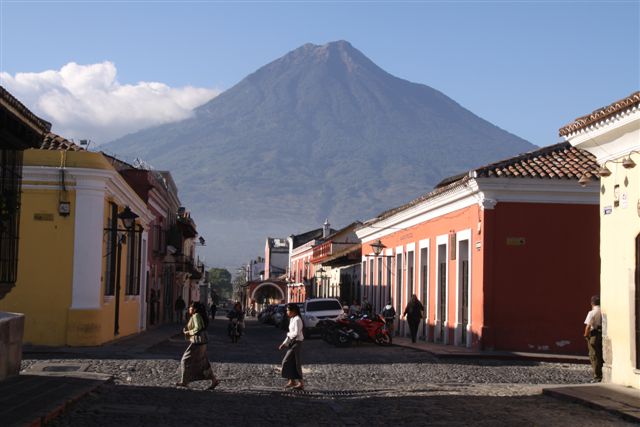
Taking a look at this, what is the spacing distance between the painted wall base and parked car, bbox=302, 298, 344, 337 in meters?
21.1

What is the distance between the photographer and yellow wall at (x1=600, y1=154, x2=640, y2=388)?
1488 centimetres

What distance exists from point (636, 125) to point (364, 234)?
3040 centimetres

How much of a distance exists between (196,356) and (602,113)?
7.05 metres

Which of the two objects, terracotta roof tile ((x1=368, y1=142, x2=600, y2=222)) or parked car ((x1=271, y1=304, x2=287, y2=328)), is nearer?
terracotta roof tile ((x1=368, y1=142, x2=600, y2=222))

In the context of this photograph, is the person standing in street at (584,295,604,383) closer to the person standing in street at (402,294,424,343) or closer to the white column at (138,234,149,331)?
the person standing in street at (402,294,424,343)

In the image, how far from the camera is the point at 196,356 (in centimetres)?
1513

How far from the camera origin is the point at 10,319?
1357cm

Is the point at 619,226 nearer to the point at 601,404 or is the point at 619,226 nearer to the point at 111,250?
the point at 601,404

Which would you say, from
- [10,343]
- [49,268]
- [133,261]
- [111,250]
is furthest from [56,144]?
[10,343]

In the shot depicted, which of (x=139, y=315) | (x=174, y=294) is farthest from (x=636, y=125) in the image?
(x=174, y=294)

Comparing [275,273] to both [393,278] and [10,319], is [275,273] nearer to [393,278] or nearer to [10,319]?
[393,278]

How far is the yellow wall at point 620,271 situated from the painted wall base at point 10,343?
8.79 metres

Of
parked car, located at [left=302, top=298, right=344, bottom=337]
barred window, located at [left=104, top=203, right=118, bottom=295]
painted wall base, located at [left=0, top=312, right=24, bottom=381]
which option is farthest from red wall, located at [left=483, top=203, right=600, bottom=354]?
painted wall base, located at [left=0, top=312, right=24, bottom=381]

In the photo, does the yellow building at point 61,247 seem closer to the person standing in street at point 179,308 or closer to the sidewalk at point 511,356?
the sidewalk at point 511,356
